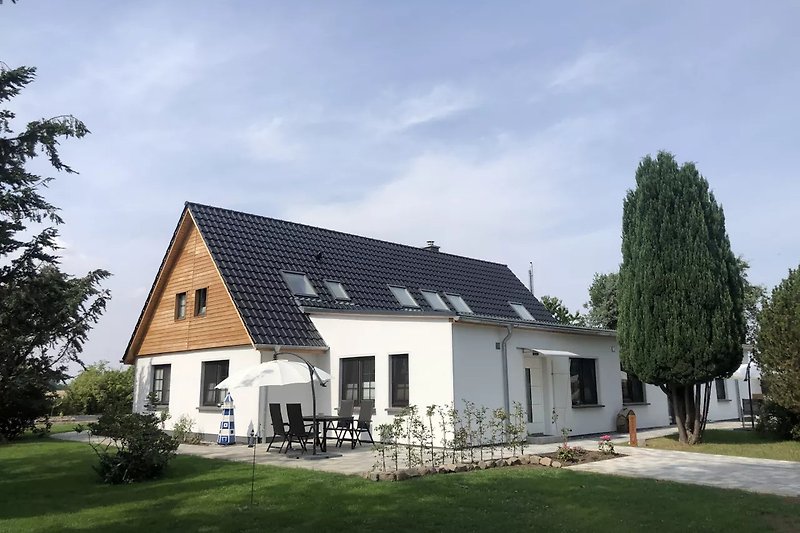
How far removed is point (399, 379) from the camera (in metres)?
15.0

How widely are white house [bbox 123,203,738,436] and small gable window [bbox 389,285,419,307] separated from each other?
0.06 metres

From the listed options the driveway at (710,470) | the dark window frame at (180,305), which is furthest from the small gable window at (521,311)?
the dark window frame at (180,305)

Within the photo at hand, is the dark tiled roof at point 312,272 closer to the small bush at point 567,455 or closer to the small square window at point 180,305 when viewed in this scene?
the small square window at point 180,305

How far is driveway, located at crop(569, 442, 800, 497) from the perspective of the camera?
934 centimetres

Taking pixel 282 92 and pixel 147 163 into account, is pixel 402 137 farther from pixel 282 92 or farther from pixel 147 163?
pixel 147 163

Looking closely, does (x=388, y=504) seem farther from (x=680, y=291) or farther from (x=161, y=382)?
(x=161, y=382)

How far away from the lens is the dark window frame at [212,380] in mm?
17219

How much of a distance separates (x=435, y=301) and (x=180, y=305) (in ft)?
28.0

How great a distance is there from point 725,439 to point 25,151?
57.3 ft

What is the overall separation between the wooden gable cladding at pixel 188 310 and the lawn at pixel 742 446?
10.9 m

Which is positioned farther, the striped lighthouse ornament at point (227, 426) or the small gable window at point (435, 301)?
the small gable window at point (435, 301)

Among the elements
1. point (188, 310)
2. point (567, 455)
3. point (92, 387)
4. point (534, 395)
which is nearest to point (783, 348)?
point (534, 395)

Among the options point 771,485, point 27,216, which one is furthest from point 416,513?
point 27,216

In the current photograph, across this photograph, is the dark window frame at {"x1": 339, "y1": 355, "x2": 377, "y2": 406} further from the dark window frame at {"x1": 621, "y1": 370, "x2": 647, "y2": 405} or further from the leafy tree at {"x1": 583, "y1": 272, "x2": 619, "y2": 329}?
the leafy tree at {"x1": 583, "y1": 272, "x2": 619, "y2": 329}
